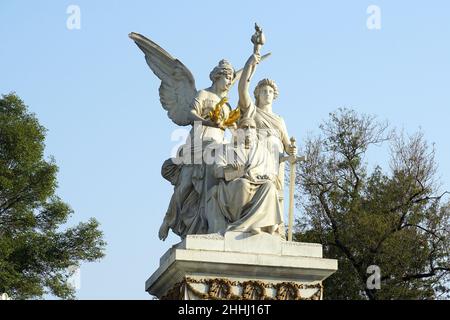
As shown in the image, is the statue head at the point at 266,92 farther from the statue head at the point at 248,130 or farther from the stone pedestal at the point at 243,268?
the stone pedestal at the point at 243,268

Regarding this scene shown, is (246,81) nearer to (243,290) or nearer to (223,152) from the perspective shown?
(223,152)

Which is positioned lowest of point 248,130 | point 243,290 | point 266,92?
point 243,290

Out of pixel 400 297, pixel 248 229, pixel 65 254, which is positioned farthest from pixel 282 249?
pixel 65 254

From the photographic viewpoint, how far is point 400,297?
24922 millimetres

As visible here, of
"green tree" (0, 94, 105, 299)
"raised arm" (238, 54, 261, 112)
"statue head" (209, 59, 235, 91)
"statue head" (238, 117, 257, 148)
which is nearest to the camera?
"statue head" (238, 117, 257, 148)

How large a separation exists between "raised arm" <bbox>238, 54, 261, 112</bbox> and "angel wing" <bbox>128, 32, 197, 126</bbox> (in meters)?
0.83

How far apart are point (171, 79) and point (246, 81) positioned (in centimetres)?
144

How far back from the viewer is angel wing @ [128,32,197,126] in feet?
55.8

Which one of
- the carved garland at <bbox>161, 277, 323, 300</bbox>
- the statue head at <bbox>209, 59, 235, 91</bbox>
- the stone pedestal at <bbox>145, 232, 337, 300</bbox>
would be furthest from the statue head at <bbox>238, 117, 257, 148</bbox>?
the carved garland at <bbox>161, 277, 323, 300</bbox>

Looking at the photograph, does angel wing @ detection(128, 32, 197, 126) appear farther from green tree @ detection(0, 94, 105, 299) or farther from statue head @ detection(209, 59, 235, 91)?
green tree @ detection(0, 94, 105, 299)

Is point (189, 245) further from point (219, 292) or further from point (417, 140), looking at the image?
point (417, 140)

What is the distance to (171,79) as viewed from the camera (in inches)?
683

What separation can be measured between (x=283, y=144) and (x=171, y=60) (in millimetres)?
2148

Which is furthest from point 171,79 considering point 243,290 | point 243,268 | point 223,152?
point 243,290
